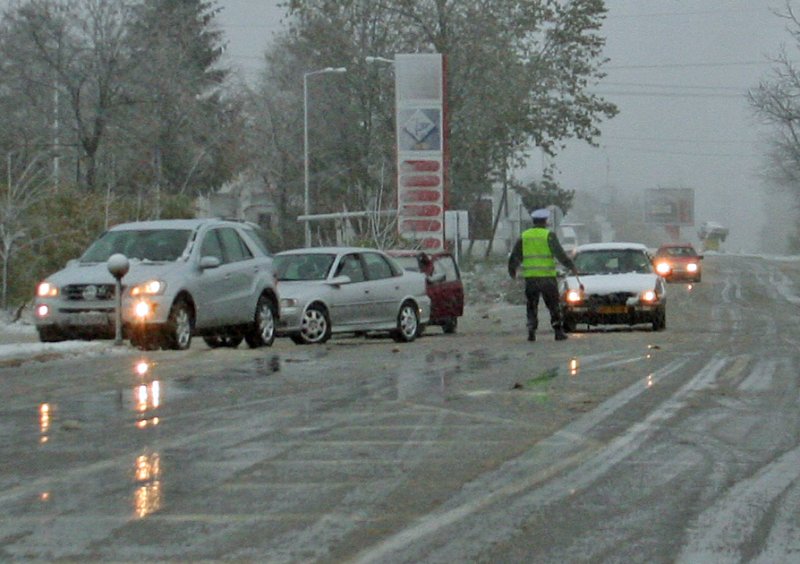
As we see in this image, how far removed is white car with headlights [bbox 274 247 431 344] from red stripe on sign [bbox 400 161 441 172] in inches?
781

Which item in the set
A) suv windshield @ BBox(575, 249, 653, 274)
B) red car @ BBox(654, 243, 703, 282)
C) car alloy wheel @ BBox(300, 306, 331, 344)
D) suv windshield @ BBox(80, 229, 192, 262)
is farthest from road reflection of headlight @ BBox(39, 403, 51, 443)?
red car @ BBox(654, 243, 703, 282)

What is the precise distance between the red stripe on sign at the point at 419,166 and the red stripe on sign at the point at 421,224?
140 cm

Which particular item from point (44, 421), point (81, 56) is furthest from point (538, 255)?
point (81, 56)

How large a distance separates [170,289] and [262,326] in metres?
2.23

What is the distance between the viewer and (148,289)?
18047mm

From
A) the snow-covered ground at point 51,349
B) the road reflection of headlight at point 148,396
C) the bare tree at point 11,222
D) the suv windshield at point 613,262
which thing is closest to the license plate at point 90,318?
the snow-covered ground at point 51,349

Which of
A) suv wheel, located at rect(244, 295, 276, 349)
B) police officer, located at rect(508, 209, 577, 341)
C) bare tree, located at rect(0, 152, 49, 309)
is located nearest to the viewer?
suv wheel, located at rect(244, 295, 276, 349)

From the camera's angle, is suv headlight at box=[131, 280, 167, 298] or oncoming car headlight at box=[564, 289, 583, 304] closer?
suv headlight at box=[131, 280, 167, 298]

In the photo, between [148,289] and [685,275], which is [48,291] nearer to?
[148,289]

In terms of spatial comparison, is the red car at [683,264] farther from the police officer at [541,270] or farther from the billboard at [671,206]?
the billboard at [671,206]

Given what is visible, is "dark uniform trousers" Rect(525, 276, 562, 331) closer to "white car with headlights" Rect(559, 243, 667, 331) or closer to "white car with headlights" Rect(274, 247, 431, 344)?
"white car with headlights" Rect(274, 247, 431, 344)

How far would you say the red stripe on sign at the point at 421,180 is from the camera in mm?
44000

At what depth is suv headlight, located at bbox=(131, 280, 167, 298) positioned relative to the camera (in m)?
18.0

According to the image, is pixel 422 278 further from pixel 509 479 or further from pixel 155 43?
pixel 155 43
